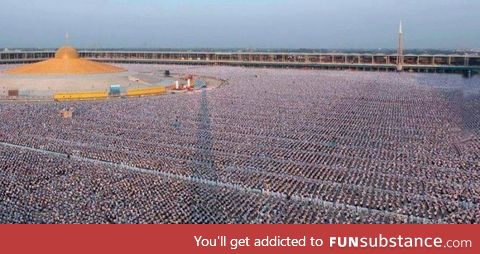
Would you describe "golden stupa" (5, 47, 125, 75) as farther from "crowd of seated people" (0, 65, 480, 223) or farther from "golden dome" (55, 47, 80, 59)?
"crowd of seated people" (0, 65, 480, 223)

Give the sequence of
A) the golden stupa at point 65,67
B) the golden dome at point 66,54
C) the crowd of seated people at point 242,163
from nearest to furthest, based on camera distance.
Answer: the crowd of seated people at point 242,163
the golden stupa at point 65,67
the golden dome at point 66,54

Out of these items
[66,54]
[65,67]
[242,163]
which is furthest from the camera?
[66,54]

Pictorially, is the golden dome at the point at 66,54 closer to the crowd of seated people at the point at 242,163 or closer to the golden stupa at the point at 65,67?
the golden stupa at the point at 65,67

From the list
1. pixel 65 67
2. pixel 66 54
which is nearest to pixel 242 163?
pixel 65 67

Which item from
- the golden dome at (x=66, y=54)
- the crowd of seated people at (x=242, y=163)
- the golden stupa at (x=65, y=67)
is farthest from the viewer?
the golden dome at (x=66, y=54)

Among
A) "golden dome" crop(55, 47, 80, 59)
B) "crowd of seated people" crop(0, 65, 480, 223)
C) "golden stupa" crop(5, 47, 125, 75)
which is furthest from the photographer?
"golden dome" crop(55, 47, 80, 59)

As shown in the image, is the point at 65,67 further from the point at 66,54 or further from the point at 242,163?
the point at 242,163

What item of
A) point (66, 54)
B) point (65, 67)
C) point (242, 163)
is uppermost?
point (66, 54)

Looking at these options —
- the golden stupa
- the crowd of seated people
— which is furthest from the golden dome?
the crowd of seated people

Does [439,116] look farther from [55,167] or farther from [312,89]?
[55,167]

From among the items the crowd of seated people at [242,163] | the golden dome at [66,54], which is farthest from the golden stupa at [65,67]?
the crowd of seated people at [242,163]

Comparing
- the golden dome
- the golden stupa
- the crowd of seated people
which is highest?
the golden dome

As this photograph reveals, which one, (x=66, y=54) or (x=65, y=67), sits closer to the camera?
(x=65, y=67)

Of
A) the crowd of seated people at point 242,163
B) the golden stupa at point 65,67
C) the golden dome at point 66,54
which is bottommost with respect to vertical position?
the crowd of seated people at point 242,163
